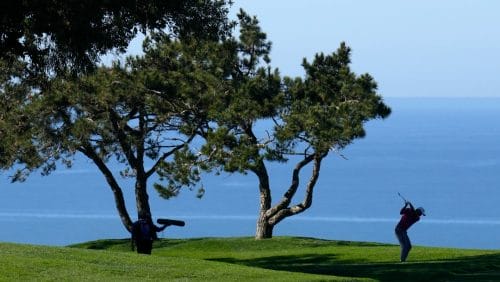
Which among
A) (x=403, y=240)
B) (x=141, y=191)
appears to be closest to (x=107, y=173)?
(x=141, y=191)

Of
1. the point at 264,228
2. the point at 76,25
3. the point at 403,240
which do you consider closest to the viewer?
the point at 76,25

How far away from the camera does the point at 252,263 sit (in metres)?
34.2

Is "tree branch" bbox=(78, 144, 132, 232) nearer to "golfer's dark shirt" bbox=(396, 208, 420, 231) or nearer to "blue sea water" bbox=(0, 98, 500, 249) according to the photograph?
"golfer's dark shirt" bbox=(396, 208, 420, 231)

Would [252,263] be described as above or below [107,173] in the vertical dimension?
below

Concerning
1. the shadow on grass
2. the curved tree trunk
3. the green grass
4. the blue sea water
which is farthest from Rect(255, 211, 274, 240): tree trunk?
the blue sea water

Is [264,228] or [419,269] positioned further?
[264,228]

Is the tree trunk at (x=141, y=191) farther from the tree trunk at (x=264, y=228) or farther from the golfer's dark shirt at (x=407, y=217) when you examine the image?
the golfer's dark shirt at (x=407, y=217)

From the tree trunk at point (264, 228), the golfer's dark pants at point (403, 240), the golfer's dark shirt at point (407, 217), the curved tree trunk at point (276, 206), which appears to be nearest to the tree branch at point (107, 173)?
the tree trunk at point (264, 228)

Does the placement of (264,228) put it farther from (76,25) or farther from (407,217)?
(76,25)

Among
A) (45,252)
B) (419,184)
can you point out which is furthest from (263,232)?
(419,184)

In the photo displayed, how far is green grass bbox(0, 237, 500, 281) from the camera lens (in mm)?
22859

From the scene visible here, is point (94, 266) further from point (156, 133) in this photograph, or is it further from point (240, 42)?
point (156, 133)

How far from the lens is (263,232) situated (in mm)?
43125

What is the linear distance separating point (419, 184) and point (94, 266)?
133284 mm
